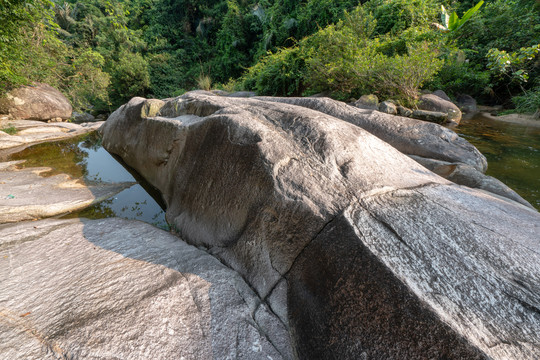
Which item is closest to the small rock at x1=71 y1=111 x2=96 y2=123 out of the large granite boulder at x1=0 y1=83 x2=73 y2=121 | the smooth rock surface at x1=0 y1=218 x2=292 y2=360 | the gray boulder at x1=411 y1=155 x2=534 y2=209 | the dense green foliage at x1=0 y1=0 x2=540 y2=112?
the dense green foliage at x1=0 y1=0 x2=540 y2=112

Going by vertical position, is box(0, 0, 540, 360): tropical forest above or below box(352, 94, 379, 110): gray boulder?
below

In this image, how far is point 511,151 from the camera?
207 inches

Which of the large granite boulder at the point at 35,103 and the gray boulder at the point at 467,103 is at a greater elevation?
the large granite boulder at the point at 35,103

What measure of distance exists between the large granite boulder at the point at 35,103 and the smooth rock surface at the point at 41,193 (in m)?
5.92

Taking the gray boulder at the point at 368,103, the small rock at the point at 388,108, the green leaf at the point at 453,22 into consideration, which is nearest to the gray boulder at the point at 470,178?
the small rock at the point at 388,108

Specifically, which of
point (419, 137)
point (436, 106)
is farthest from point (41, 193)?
point (436, 106)

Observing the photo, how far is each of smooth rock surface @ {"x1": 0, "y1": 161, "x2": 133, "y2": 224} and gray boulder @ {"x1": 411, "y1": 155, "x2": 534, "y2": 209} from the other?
17.7 ft

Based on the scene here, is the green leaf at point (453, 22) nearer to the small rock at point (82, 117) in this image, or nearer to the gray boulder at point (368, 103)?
the gray boulder at point (368, 103)

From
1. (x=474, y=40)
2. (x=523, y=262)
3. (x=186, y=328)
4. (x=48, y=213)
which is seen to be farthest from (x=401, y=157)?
(x=474, y=40)

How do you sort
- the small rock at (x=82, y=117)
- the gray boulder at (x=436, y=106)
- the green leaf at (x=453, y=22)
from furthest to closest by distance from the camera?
the small rock at (x=82, y=117) < the green leaf at (x=453, y=22) < the gray boulder at (x=436, y=106)

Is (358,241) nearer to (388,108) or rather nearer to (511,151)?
(388,108)

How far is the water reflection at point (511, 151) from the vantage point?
3.74 m

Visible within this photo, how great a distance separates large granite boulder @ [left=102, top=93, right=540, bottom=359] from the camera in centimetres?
113

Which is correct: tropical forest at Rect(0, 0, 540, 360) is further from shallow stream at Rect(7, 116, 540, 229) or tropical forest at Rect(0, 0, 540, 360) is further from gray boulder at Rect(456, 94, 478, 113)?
gray boulder at Rect(456, 94, 478, 113)
